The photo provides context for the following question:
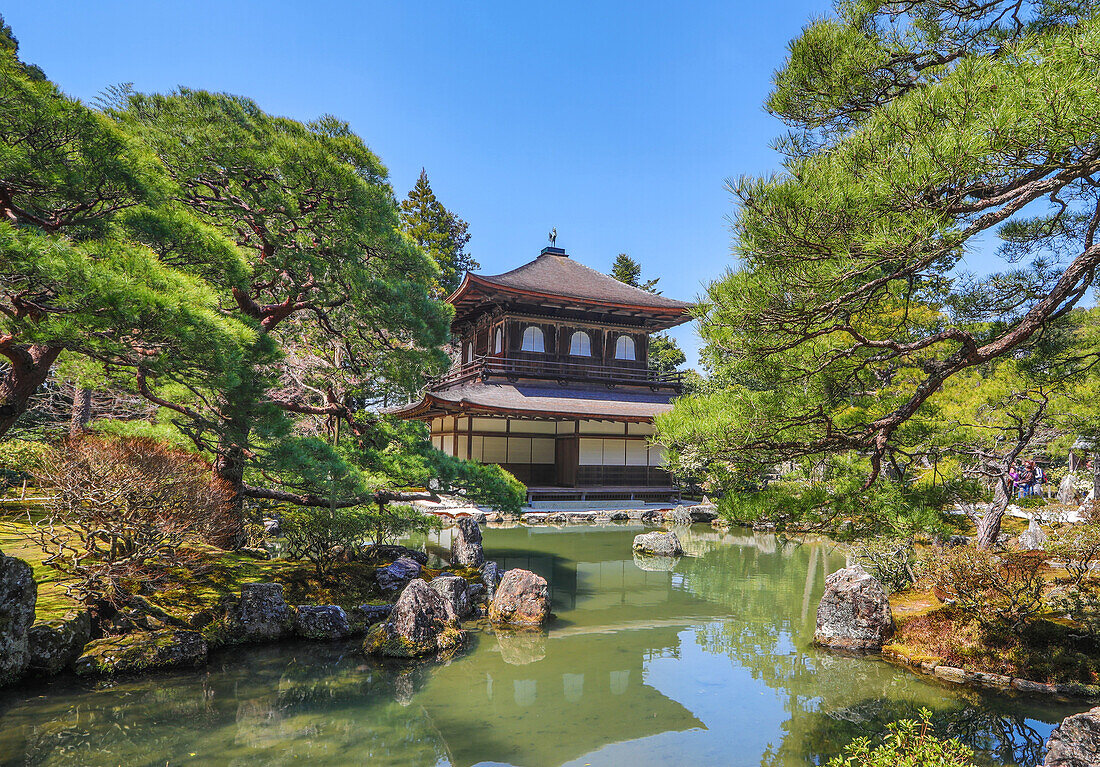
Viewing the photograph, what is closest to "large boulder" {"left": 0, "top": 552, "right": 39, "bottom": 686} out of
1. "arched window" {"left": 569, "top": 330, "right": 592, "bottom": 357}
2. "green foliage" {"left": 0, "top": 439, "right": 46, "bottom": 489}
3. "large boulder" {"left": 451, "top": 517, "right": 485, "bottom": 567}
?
"large boulder" {"left": 451, "top": 517, "right": 485, "bottom": 567}

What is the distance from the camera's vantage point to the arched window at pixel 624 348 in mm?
20297

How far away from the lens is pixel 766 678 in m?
6.03

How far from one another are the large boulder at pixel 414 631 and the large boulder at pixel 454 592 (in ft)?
1.13

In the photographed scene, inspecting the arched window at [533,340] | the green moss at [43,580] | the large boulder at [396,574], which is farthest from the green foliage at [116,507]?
the arched window at [533,340]

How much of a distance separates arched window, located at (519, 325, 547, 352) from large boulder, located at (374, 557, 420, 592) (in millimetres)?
10910

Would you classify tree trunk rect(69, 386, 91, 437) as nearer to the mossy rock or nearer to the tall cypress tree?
the mossy rock

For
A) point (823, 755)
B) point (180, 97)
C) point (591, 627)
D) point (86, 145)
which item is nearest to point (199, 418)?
point (86, 145)

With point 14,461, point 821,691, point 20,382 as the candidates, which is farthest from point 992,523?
point 14,461

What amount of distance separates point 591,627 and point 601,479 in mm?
10917

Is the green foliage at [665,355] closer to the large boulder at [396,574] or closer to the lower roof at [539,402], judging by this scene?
the lower roof at [539,402]

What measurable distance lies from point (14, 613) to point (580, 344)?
1611cm

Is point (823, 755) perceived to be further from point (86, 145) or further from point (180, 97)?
point (180, 97)

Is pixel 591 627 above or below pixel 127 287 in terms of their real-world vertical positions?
below

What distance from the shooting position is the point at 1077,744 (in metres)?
3.53
